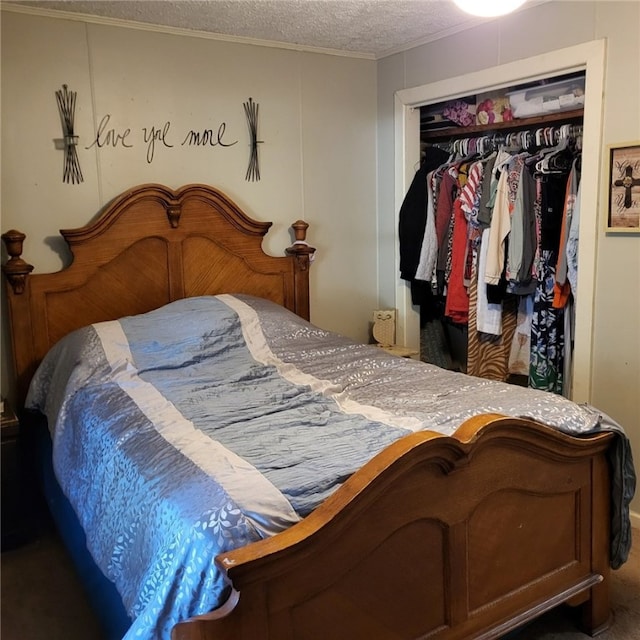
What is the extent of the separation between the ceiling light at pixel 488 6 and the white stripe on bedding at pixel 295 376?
4.07 ft

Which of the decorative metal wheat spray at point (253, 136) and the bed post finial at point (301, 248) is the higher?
the decorative metal wheat spray at point (253, 136)

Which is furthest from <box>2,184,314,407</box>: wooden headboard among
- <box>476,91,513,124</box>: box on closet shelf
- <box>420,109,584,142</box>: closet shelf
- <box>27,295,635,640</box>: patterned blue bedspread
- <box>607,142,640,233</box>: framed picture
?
<box>607,142,640,233</box>: framed picture

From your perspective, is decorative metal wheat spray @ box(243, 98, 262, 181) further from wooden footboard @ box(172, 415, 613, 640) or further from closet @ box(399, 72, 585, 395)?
wooden footboard @ box(172, 415, 613, 640)

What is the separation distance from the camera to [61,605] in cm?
228

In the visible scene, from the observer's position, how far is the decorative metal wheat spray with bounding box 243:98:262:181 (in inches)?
132

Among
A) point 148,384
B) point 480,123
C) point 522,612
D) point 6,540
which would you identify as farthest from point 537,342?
point 6,540

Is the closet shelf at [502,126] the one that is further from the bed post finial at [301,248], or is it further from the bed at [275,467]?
the bed at [275,467]

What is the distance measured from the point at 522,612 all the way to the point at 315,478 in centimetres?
79

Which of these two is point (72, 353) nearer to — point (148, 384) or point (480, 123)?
point (148, 384)

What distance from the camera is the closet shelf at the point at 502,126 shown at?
3.17 metres

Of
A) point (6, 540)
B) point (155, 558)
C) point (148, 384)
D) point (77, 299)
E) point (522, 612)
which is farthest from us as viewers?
point (77, 299)

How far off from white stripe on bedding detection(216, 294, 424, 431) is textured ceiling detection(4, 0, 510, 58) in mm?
1265

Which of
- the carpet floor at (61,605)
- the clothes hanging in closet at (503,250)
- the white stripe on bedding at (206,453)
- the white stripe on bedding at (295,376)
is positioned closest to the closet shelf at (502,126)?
the clothes hanging in closet at (503,250)

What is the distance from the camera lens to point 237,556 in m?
1.31
